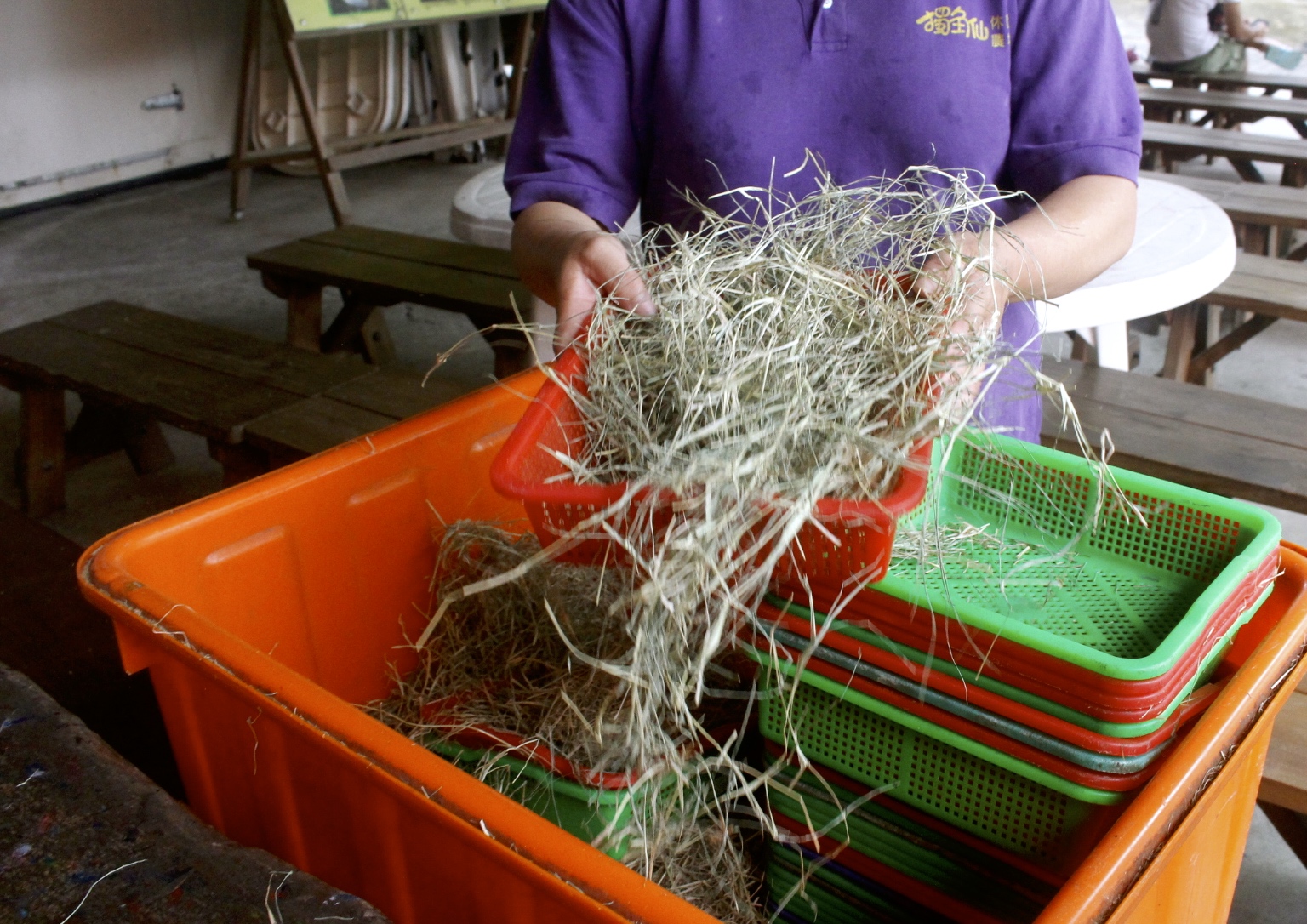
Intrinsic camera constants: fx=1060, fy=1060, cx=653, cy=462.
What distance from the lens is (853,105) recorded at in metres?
1.19

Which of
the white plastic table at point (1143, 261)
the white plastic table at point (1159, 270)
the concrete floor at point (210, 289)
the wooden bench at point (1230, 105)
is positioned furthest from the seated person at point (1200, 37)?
the white plastic table at point (1159, 270)

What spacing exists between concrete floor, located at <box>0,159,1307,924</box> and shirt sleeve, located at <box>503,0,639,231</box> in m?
1.37

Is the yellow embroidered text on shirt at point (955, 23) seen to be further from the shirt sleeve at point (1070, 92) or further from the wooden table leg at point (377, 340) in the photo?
the wooden table leg at point (377, 340)

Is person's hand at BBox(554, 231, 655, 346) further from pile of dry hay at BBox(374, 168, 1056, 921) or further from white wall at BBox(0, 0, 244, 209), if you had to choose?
white wall at BBox(0, 0, 244, 209)

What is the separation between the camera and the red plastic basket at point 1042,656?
0.71 metres

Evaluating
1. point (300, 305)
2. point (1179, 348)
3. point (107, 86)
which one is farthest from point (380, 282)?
point (107, 86)

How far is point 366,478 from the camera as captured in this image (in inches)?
45.3

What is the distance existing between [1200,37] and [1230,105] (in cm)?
74

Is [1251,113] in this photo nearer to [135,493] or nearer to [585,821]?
[135,493]

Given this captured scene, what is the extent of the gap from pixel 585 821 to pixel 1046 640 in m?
0.43

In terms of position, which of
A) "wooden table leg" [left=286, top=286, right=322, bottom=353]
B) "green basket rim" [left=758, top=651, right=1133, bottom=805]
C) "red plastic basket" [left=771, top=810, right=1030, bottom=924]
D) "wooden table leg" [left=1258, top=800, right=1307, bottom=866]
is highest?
"green basket rim" [left=758, top=651, right=1133, bottom=805]

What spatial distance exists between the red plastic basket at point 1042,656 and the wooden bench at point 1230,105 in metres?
4.69

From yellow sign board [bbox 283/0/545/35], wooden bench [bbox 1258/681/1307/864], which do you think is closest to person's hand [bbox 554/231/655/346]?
wooden bench [bbox 1258/681/1307/864]

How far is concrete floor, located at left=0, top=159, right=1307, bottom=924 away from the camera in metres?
2.72
